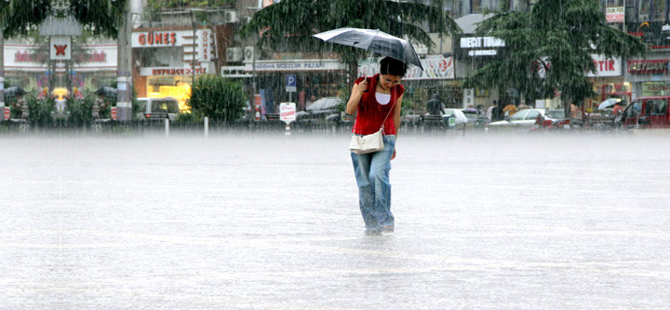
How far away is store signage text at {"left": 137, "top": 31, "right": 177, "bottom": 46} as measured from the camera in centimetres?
6719

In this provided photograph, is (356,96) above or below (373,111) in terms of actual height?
above

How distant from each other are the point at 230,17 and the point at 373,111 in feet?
192

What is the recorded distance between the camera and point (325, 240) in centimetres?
927

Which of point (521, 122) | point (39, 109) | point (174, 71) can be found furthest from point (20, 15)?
point (174, 71)

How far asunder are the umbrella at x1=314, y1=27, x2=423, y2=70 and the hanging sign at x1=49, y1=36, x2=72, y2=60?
60.3 ft

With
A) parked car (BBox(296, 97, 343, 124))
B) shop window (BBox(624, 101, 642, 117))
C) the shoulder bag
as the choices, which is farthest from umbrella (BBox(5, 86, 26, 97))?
the shoulder bag

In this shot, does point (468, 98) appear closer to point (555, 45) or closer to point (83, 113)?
point (555, 45)

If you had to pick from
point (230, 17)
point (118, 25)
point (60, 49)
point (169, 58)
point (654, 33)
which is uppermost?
point (230, 17)

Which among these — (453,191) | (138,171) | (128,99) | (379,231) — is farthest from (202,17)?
(379,231)

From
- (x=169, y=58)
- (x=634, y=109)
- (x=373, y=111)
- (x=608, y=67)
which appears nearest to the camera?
(x=373, y=111)

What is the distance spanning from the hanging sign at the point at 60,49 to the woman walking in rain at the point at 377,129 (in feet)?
61.2

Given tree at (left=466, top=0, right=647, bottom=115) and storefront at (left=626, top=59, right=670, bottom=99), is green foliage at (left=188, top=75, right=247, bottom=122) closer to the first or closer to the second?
tree at (left=466, top=0, right=647, bottom=115)

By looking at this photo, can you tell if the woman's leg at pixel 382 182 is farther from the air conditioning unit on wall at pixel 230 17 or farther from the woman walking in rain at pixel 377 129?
the air conditioning unit on wall at pixel 230 17

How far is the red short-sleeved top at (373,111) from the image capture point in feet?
31.9
